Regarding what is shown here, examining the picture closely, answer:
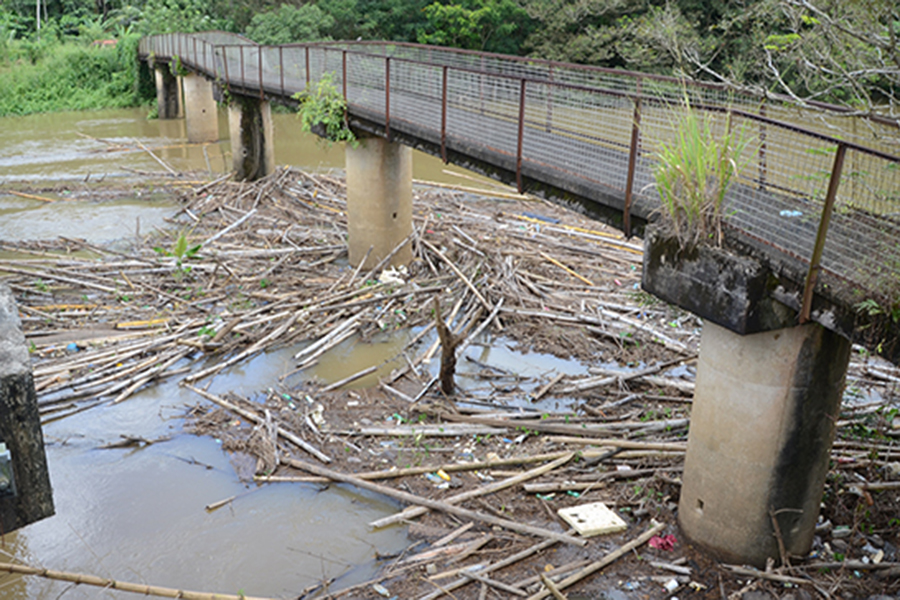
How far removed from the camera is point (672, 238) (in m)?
Answer: 5.85

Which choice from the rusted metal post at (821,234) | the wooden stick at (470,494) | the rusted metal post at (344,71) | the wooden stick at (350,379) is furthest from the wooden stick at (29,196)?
the rusted metal post at (821,234)

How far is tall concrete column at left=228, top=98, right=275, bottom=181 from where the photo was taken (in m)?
21.0

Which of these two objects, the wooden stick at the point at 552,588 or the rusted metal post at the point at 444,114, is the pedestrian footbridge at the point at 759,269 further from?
the rusted metal post at the point at 444,114

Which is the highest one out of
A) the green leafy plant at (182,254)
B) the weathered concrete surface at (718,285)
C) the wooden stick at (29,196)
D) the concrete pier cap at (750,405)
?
the weathered concrete surface at (718,285)

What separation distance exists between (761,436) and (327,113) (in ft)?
33.8

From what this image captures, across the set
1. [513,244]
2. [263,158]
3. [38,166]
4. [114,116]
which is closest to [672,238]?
[513,244]

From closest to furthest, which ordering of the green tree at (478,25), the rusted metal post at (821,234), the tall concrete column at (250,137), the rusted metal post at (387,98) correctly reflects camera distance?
the rusted metal post at (821,234)
the rusted metal post at (387,98)
the tall concrete column at (250,137)
the green tree at (478,25)

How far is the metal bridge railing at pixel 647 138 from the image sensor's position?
5160 millimetres

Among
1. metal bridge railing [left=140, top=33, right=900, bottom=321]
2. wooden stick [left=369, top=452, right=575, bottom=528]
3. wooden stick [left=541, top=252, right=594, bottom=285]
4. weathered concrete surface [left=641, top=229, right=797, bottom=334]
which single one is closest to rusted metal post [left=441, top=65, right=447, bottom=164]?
metal bridge railing [left=140, top=33, right=900, bottom=321]

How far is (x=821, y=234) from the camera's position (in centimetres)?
500

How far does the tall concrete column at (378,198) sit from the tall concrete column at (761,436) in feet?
29.1

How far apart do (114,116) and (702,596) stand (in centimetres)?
3902

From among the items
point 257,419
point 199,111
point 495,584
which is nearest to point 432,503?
point 495,584

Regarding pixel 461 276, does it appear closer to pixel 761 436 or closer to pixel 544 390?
pixel 544 390
